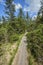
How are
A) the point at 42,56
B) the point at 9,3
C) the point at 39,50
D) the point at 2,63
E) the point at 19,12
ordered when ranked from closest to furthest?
the point at 2,63 → the point at 42,56 → the point at 39,50 → the point at 9,3 → the point at 19,12

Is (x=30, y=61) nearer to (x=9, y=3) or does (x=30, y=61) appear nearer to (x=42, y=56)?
(x=42, y=56)

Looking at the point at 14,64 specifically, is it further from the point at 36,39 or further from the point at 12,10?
the point at 12,10

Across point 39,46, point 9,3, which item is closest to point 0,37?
point 39,46

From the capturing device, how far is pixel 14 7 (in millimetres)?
64688

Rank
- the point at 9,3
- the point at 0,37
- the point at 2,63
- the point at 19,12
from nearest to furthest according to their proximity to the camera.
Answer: the point at 2,63 → the point at 0,37 → the point at 9,3 → the point at 19,12

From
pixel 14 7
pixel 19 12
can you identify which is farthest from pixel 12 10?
pixel 19 12

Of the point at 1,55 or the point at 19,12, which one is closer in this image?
the point at 1,55

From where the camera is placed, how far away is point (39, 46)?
1044 inches

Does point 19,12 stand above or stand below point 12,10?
below

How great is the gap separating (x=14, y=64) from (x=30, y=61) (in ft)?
8.08

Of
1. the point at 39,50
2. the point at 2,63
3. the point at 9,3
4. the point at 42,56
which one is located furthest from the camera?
the point at 9,3

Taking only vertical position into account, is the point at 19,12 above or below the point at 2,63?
below

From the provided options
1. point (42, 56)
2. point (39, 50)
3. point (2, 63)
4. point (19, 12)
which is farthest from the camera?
point (19, 12)

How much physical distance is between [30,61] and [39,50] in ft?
8.49
